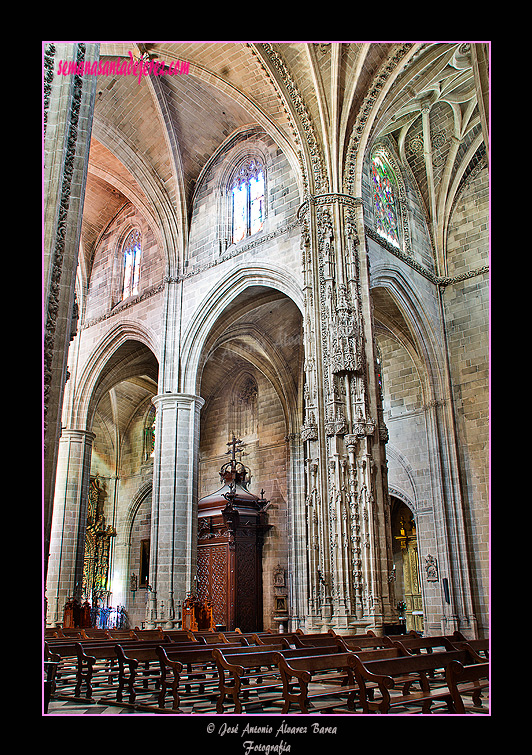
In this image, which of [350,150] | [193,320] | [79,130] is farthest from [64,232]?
[193,320]

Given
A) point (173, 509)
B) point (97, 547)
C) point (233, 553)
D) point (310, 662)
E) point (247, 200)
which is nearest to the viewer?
point (310, 662)

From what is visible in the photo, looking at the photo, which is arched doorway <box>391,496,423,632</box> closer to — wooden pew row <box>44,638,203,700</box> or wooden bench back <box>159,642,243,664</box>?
wooden pew row <box>44,638,203,700</box>

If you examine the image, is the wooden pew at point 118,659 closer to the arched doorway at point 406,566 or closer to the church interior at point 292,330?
the church interior at point 292,330

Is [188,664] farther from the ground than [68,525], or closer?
closer

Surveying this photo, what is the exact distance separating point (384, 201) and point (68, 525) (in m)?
13.5

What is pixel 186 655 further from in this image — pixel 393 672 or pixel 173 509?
pixel 173 509

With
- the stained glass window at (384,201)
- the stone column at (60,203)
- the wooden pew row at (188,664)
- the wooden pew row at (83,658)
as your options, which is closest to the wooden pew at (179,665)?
the wooden pew row at (188,664)

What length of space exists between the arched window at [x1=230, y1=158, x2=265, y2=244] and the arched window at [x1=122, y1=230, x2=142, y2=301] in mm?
4469

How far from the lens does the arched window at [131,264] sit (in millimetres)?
21683

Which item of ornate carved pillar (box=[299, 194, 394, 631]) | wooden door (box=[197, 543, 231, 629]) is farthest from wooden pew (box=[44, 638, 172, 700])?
wooden door (box=[197, 543, 231, 629])

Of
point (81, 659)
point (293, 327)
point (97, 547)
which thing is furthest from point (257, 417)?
point (81, 659)

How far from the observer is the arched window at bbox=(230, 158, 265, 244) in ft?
59.9

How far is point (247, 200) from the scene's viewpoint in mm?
18656

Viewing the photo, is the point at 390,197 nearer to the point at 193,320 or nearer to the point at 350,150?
the point at 350,150
